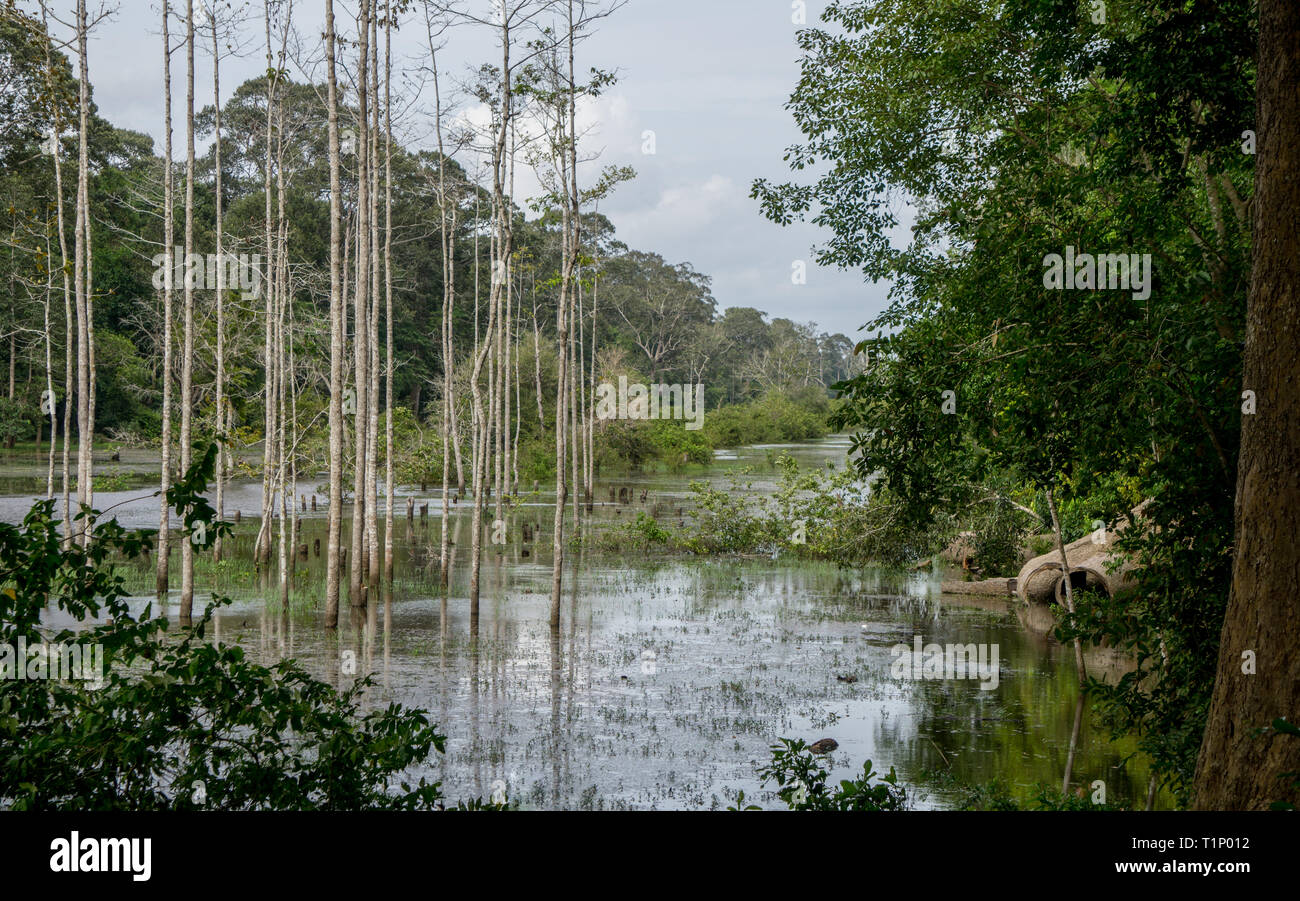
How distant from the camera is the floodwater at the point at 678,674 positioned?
8961 millimetres

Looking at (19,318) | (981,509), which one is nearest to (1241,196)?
(981,509)

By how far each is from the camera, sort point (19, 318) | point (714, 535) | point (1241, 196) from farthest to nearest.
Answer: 1. point (19, 318)
2. point (714, 535)
3. point (1241, 196)

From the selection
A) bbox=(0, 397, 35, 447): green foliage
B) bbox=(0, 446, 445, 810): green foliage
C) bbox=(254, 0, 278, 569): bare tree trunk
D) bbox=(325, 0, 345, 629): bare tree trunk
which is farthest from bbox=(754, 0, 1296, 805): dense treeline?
bbox=(0, 397, 35, 447): green foliage

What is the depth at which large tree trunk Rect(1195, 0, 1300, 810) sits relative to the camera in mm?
4910

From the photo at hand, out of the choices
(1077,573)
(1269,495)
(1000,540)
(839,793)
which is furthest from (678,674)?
(1000,540)

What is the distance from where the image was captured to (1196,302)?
6391 millimetres

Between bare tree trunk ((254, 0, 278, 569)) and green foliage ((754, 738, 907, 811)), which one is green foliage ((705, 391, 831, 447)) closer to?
bare tree trunk ((254, 0, 278, 569))

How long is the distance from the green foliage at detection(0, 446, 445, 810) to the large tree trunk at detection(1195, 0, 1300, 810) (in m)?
3.87

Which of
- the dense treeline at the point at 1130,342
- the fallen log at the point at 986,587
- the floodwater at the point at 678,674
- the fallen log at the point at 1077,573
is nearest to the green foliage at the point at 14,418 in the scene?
the floodwater at the point at 678,674

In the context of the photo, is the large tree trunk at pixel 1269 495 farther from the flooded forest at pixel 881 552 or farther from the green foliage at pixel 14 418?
the green foliage at pixel 14 418

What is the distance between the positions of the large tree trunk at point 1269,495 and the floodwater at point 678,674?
3.57m

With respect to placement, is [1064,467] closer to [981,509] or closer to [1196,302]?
[1196,302]

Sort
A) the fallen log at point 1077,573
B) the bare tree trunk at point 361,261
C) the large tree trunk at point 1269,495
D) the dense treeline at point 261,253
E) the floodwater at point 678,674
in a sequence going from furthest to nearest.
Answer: the dense treeline at point 261,253
the bare tree trunk at point 361,261
the fallen log at point 1077,573
the floodwater at point 678,674
the large tree trunk at point 1269,495
